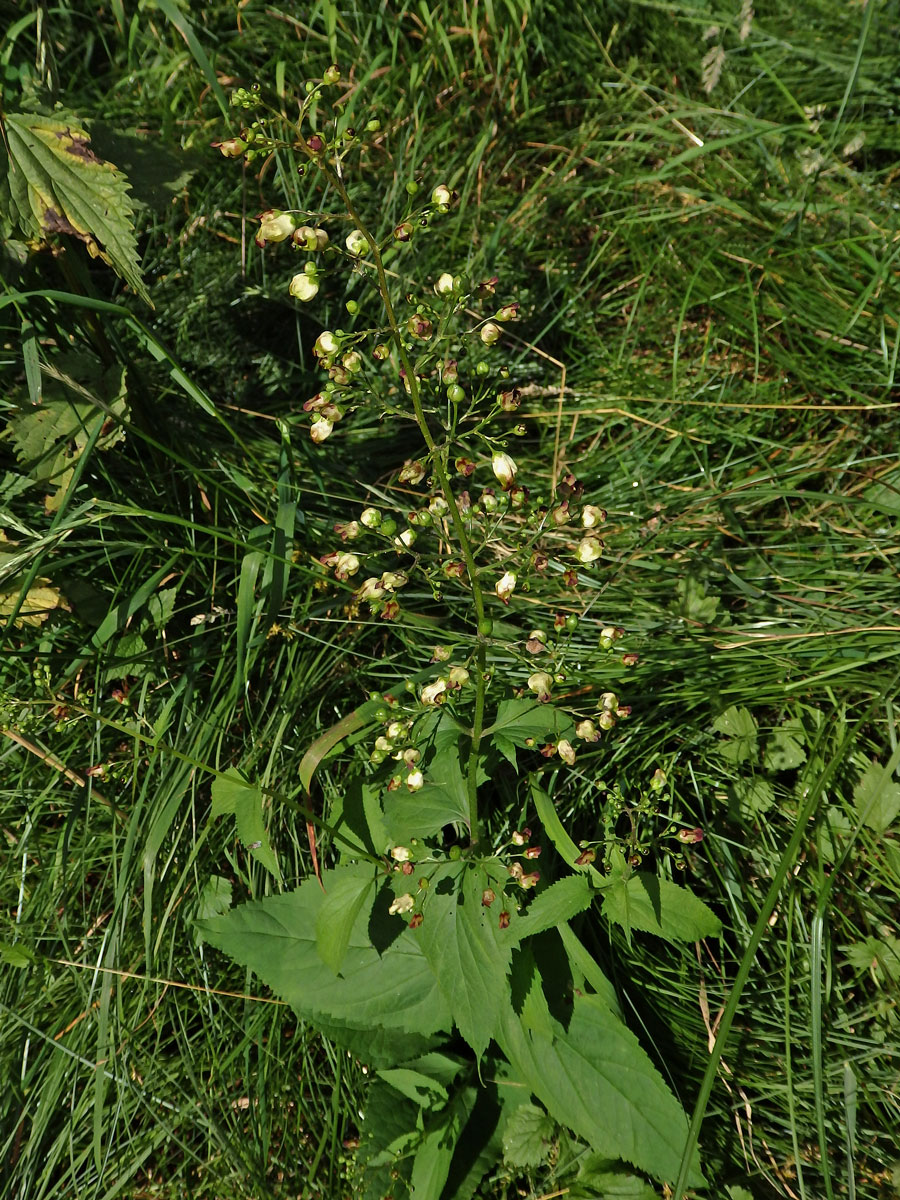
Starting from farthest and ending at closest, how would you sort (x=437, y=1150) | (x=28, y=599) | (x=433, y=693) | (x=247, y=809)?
1. (x=28, y=599)
2. (x=437, y=1150)
3. (x=247, y=809)
4. (x=433, y=693)

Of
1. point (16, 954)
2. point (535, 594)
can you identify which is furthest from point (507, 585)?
point (16, 954)

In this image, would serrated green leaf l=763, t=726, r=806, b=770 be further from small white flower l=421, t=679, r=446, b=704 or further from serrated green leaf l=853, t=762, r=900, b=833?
small white flower l=421, t=679, r=446, b=704

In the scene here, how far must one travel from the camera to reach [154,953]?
268cm

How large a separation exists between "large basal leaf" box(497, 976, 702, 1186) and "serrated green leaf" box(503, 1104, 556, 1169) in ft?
0.52

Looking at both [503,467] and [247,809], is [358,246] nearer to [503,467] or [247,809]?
[503,467]

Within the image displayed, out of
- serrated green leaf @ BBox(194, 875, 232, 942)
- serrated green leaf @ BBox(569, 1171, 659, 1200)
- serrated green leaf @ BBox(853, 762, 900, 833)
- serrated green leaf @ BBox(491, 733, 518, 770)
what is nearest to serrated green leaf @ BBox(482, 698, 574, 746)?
serrated green leaf @ BBox(491, 733, 518, 770)

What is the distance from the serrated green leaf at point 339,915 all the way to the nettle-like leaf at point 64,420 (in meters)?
1.44

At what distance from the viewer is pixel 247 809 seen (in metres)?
2.18

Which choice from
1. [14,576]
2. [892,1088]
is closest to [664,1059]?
[892,1088]

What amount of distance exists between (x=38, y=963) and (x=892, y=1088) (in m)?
2.47

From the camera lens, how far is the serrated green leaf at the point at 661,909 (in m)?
2.22

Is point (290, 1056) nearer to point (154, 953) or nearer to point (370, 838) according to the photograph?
point (154, 953)

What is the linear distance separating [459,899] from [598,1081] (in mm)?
625

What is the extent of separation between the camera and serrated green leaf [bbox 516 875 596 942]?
6.95 ft
